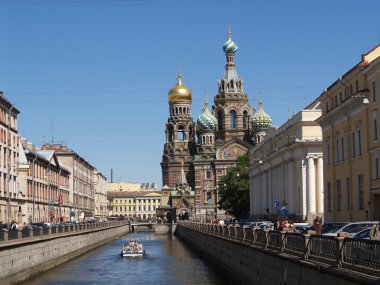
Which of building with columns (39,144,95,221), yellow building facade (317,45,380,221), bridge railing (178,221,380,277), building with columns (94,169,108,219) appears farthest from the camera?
building with columns (94,169,108,219)

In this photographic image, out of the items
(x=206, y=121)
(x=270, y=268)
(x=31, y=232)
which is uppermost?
(x=206, y=121)

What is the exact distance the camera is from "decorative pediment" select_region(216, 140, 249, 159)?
182875mm

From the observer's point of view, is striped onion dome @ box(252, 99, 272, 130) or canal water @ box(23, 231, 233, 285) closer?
canal water @ box(23, 231, 233, 285)

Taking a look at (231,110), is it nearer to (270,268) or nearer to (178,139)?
(178,139)

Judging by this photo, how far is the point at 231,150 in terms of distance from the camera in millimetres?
184250

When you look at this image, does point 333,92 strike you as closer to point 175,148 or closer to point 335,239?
point 335,239

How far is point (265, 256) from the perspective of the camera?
32.4 metres

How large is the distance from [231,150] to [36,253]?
138 meters

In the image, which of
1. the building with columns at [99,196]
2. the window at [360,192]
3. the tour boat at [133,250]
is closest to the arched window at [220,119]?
the building with columns at [99,196]

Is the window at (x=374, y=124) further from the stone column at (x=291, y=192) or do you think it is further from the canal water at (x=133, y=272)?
the stone column at (x=291, y=192)

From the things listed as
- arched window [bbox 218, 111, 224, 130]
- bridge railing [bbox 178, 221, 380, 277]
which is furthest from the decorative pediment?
bridge railing [bbox 178, 221, 380, 277]

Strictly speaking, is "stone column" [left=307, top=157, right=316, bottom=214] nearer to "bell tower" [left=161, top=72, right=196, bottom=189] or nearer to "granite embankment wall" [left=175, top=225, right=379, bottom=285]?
"granite embankment wall" [left=175, top=225, right=379, bottom=285]

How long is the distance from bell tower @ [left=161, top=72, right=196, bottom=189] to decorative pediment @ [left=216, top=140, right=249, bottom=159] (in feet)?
38.3

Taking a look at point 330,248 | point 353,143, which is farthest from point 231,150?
point 330,248
